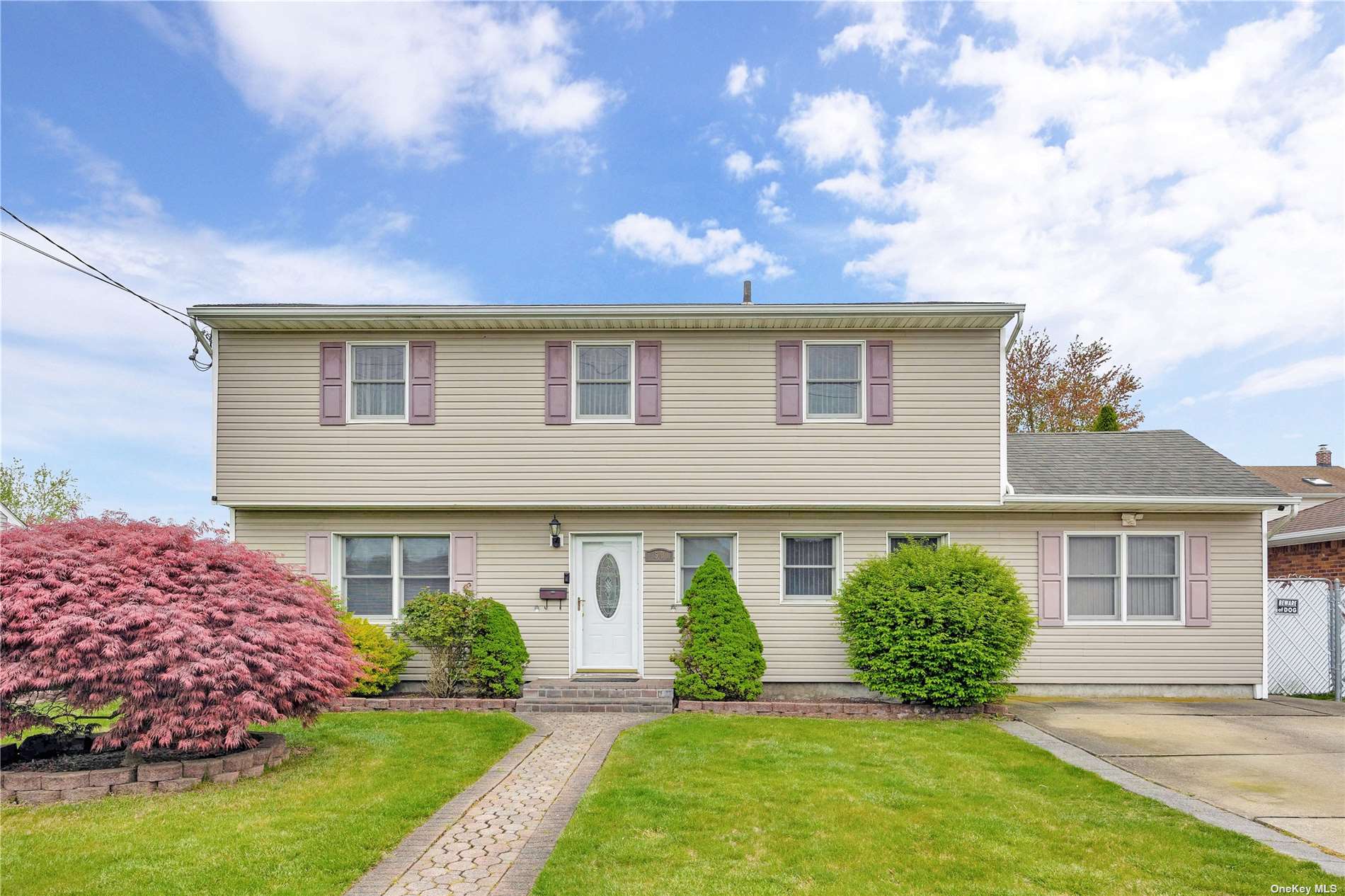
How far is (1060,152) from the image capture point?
45.2 feet

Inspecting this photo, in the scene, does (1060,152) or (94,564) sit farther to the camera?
(1060,152)

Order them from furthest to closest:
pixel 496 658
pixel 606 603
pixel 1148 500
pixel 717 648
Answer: pixel 606 603, pixel 1148 500, pixel 496 658, pixel 717 648

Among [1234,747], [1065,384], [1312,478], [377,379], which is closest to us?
Result: [1234,747]

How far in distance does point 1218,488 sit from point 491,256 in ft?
48.3

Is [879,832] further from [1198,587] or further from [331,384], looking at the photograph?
[331,384]

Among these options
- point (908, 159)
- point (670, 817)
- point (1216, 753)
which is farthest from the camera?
point (908, 159)

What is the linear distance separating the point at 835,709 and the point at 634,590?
338cm

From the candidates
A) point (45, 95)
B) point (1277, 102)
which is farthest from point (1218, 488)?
point (45, 95)

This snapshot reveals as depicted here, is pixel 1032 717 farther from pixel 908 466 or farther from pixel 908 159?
pixel 908 159

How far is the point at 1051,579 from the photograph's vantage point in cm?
1118

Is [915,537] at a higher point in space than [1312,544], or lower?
higher

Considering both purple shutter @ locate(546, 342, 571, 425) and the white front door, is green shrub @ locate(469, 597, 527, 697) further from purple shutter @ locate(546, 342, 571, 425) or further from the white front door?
purple shutter @ locate(546, 342, 571, 425)

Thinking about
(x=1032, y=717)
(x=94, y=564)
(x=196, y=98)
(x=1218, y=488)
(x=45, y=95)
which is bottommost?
(x=1032, y=717)

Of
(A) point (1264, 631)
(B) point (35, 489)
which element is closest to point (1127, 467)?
(A) point (1264, 631)
